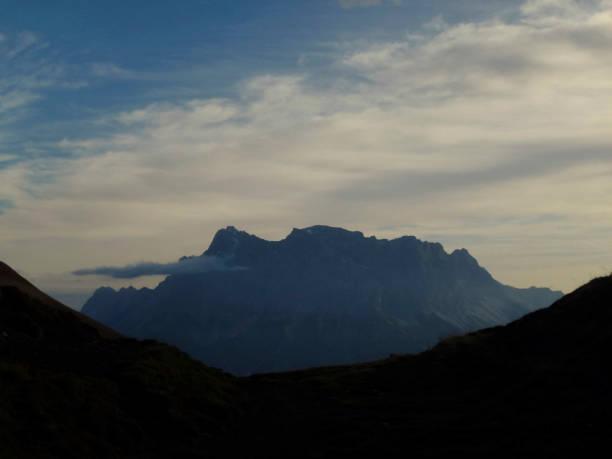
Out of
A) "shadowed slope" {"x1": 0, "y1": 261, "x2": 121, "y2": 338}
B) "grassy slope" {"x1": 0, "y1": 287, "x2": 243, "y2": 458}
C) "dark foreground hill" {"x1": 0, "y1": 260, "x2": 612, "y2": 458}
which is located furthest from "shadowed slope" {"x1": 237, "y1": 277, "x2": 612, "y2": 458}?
"shadowed slope" {"x1": 0, "y1": 261, "x2": 121, "y2": 338}

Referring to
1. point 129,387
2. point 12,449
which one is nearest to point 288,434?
point 129,387

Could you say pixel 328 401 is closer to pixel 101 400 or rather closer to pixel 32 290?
pixel 101 400

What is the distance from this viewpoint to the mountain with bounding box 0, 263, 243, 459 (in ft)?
65.7

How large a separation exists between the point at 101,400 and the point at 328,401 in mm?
18379


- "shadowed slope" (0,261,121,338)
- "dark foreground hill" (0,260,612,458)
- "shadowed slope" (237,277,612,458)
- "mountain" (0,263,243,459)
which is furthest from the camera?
"shadowed slope" (0,261,121,338)

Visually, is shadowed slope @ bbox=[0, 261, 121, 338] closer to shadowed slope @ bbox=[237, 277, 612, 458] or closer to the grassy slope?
the grassy slope

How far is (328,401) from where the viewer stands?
3881 cm

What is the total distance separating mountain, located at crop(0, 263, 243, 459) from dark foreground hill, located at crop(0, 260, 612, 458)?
0.08m

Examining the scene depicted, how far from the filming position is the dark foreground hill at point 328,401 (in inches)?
857

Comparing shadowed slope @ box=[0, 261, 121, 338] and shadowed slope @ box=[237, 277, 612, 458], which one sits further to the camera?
shadowed slope @ box=[0, 261, 121, 338]

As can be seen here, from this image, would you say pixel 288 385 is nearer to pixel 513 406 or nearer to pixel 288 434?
pixel 288 434

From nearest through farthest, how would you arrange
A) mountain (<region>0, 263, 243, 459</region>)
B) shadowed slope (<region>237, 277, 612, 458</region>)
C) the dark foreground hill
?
mountain (<region>0, 263, 243, 459</region>)
the dark foreground hill
shadowed slope (<region>237, 277, 612, 458</region>)

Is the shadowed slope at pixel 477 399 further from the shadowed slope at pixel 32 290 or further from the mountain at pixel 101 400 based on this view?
the shadowed slope at pixel 32 290

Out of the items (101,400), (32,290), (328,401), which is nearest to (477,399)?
(328,401)
